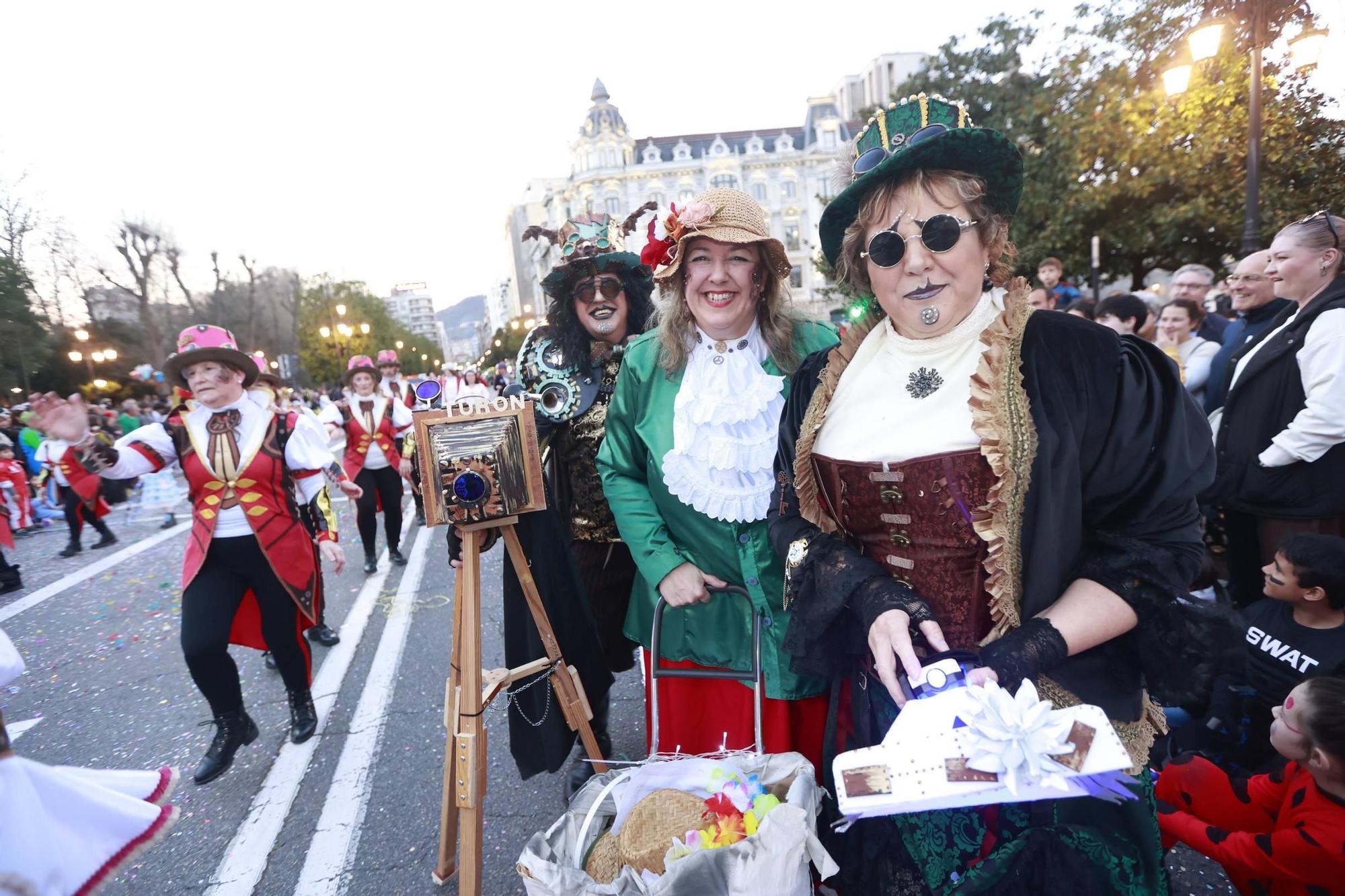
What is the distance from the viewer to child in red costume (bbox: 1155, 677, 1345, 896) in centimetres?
174

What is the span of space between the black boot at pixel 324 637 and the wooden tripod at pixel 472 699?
109 inches

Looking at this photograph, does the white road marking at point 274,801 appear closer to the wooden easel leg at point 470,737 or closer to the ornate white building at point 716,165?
the wooden easel leg at point 470,737

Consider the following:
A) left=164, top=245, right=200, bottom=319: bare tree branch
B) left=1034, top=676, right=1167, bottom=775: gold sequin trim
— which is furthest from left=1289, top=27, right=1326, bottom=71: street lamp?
left=164, top=245, right=200, bottom=319: bare tree branch

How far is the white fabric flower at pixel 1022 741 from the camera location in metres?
1.03

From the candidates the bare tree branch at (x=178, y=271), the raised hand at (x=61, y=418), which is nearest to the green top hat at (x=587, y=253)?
the raised hand at (x=61, y=418)

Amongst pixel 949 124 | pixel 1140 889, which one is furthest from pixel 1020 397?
pixel 1140 889

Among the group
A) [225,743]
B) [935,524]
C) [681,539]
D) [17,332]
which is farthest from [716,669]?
[17,332]

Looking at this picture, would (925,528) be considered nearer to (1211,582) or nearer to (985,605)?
(985,605)

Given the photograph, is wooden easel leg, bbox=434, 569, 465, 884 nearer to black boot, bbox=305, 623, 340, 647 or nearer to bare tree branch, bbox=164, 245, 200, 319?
black boot, bbox=305, 623, 340, 647

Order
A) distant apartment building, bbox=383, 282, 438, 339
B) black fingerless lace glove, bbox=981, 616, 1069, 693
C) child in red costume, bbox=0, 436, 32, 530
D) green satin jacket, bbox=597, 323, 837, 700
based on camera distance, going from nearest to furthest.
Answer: black fingerless lace glove, bbox=981, 616, 1069, 693, green satin jacket, bbox=597, 323, 837, 700, child in red costume, bbox=0, 436, 32, 530, distant apartment building, bbox=383, 282, 438, 339

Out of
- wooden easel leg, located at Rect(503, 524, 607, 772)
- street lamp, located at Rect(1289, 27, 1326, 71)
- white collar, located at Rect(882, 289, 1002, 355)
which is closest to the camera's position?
white collar, located at Rect(882, 289, 1002, 355)

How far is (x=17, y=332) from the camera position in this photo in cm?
2273

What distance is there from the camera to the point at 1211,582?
373cm

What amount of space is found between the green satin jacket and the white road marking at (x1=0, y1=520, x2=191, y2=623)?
22.7 ft
